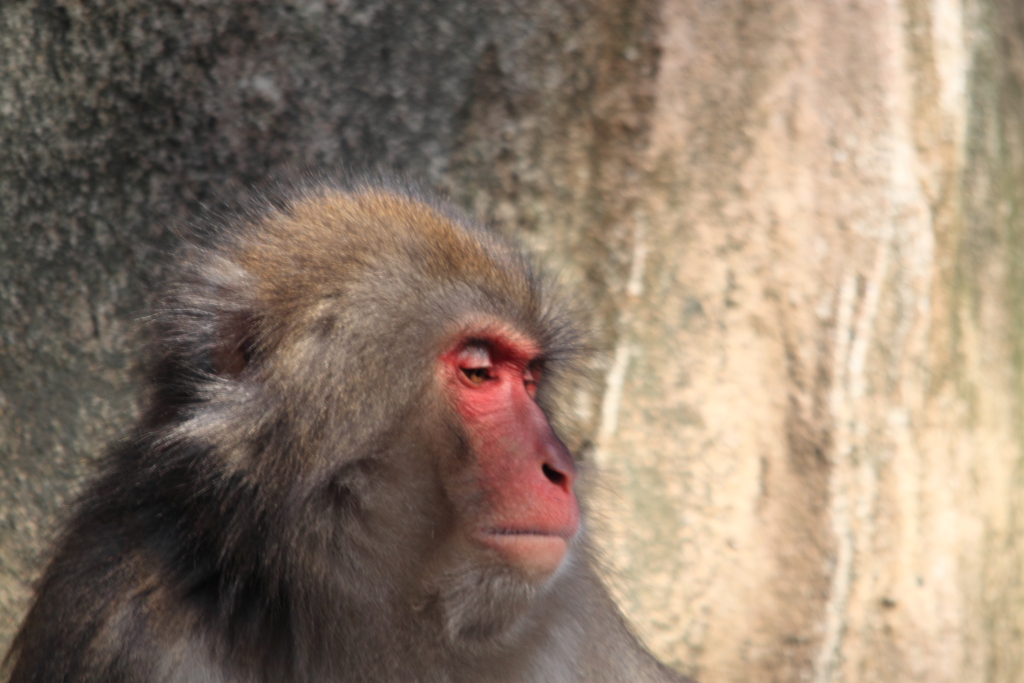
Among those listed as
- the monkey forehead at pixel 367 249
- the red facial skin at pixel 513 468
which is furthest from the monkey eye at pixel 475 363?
the monkey forehead at pixel 367 249

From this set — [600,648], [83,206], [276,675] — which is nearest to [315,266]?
[276,675]

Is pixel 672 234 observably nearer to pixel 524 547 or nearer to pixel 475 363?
pixel 475 363

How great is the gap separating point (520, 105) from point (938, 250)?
161 centimetres

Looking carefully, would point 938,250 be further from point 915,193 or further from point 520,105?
point 520,105

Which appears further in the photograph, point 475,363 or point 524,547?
point 475,363

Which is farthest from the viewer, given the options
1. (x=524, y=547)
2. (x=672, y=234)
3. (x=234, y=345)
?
(x=672, y=234)

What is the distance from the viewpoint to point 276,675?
2.34 meters

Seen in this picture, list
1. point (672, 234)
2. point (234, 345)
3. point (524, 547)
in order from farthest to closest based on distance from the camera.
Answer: point (672, 234) < point (234, 345) < point (524, 547)

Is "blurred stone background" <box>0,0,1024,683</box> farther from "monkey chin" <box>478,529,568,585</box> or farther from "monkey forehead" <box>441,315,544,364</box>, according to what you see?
"monkey chin" <box>478,529,568,585</box>

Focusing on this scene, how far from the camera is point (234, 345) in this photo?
242 cm

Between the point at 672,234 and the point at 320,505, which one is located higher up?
the point at 672,234

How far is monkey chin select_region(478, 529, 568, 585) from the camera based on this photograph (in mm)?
2268

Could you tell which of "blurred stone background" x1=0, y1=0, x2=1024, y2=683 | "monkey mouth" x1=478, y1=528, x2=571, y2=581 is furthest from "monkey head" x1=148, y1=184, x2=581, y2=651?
"blurred stone background" x1=0, y1=0, x2=1024, y2=683

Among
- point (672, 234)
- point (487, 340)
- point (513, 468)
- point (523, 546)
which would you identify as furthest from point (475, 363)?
point (672, 234)
